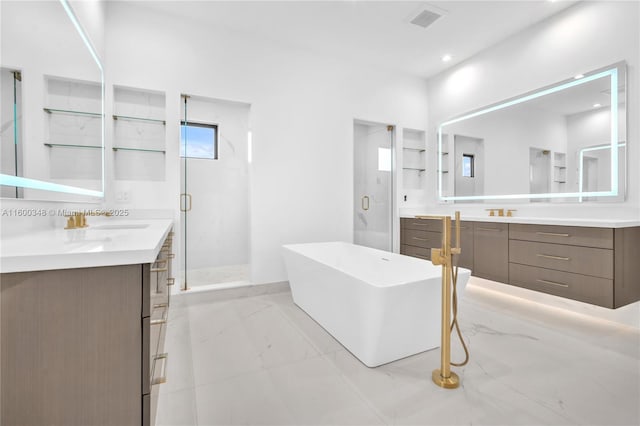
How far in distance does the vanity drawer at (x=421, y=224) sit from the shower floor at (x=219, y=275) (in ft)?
7.34

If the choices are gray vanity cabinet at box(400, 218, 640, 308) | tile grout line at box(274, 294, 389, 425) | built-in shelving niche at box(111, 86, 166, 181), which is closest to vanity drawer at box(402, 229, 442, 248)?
gray vanity cabinet at box(400, 218, 640, 308)

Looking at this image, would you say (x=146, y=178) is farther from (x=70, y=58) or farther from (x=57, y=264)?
(x=57, y=264)

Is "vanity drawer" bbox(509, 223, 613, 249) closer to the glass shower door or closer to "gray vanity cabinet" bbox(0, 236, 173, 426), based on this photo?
the glass shower door

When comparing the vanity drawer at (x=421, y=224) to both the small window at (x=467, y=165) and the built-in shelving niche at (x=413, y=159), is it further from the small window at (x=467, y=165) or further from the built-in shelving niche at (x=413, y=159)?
the small window at (x=467, y=165)

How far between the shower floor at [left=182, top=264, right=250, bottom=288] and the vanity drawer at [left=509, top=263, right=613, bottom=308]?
2.95 metres

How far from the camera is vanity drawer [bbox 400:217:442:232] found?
3678 mm

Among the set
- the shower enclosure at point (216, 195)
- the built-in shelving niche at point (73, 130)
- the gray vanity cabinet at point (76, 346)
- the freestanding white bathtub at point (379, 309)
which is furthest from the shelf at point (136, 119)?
the gray vanity cabinet at point (76, 346)

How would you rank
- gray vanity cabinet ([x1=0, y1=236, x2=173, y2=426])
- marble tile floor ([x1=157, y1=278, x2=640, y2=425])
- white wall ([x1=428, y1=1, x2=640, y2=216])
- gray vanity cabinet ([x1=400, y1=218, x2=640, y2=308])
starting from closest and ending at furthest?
gray vanity cabinet ([x1=0, y1=236, x2=173, y2=426])
marble tile floor ([x1=157, y1=278, x2=640, y2=425])
gray vanity cabinet ([x1=400, y1=218, x2=640, y2=308])
white wall ([x1=428, y1=1, x2=640, y2=216])

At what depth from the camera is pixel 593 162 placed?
2713 mm

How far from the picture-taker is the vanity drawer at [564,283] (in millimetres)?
2221

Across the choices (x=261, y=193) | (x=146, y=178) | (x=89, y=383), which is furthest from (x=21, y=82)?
(x=261, y=193)

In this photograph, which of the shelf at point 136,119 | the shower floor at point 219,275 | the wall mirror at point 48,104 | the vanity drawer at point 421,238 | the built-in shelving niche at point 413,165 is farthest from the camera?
the built-in shelving niche at point 413,165

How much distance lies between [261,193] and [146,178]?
3.66 ft

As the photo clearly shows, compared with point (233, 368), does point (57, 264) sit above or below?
above
